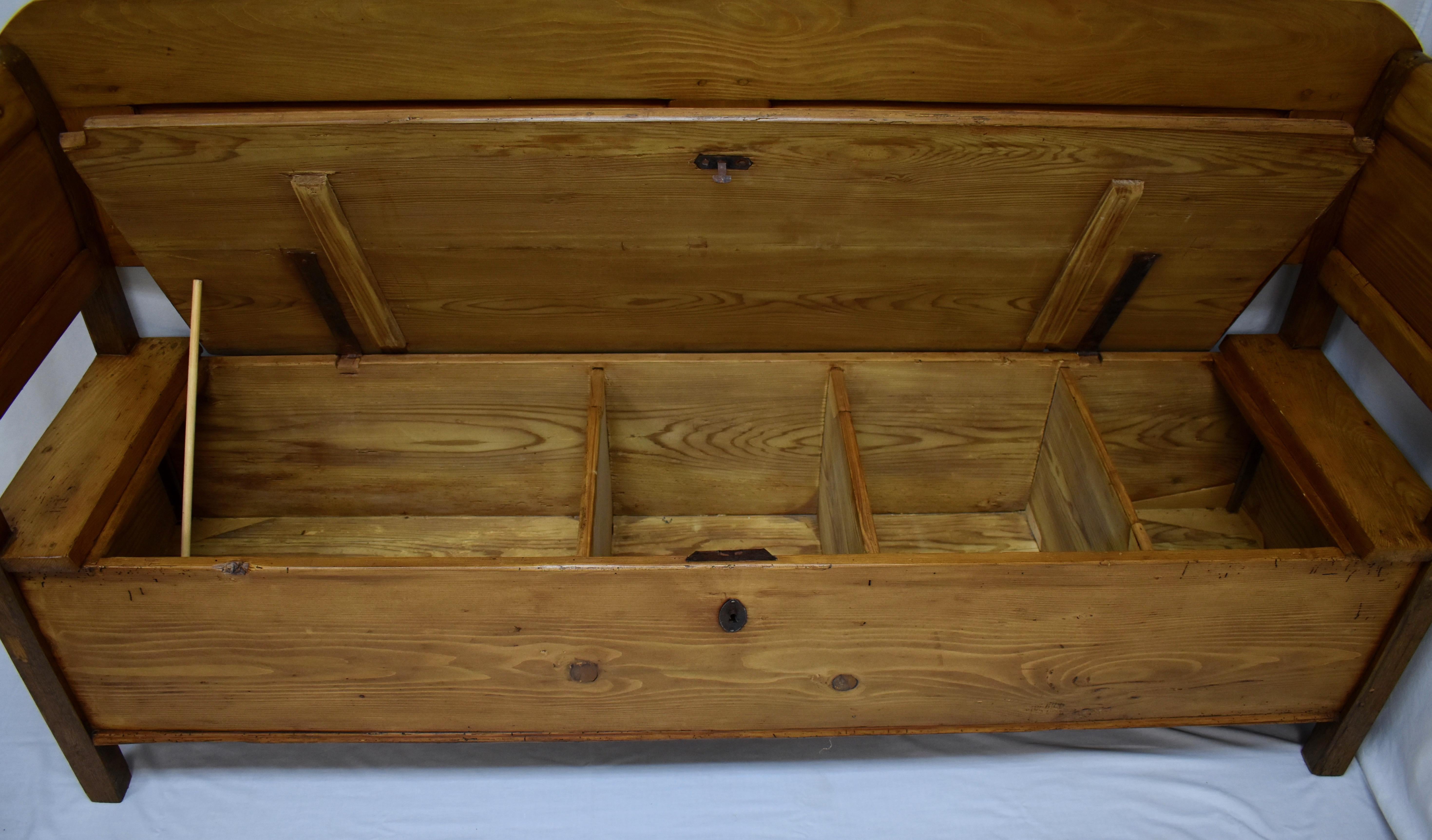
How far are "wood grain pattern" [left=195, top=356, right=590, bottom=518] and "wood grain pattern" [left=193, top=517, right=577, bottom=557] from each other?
21 mm

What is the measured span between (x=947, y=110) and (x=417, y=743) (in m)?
1.37

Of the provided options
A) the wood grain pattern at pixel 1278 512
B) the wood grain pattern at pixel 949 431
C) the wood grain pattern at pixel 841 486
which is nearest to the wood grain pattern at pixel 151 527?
the wood grain pattern at pixel 841 486

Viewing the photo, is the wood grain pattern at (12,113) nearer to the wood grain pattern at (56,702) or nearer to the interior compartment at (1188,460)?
the wood grain pattern at (56,702)

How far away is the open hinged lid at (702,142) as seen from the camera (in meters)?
1.32

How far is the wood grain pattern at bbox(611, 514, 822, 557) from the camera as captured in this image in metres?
1.87

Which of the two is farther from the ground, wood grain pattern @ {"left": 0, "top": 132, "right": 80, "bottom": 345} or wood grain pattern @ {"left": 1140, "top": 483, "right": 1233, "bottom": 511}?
wood grain pattern @ {"left": 0, "top": 132, "right": 80, "bottom": 345}

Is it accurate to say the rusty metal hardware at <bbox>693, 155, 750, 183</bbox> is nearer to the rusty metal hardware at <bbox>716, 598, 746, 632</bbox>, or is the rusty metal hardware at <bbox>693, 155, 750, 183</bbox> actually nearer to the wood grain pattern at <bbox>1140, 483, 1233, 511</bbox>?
the rusty metal hardware at <bbox>716, 598, 746, 632</bbox>

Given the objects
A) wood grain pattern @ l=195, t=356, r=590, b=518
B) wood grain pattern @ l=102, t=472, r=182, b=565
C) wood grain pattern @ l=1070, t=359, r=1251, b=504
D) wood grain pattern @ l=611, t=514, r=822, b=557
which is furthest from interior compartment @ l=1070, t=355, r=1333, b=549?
wood grain pattern @ l=102, t=472, r=182, b=565

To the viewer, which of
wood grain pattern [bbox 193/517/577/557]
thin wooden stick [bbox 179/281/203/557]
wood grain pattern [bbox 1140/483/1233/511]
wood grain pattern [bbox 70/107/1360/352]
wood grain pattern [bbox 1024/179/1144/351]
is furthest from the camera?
wood grain pattern [bbox 1140/483/1233/511]

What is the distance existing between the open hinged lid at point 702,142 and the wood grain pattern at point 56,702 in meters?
0.53

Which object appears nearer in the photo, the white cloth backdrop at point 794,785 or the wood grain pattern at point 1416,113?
the wood grain pattern at point 1416,113

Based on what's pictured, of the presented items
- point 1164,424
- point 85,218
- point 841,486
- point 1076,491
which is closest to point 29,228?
point 85,218

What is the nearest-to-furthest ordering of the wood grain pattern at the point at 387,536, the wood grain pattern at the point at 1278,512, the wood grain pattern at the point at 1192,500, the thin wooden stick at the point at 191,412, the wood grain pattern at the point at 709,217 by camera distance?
the wood grain pattern at the point at 709,217 → the thin wooden stick at the point at 191,412 → the wood grain pattern at the point at 1278,512 → the wood grain pattern at the point at 387,536 → the wood grain pattern at the point at 1192,500

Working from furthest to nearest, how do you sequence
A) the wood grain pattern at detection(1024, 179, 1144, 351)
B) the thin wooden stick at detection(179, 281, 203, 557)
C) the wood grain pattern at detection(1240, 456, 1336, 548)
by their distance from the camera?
the wood grain pattern at detection(1240, 456, 1336, 548)
the thin wooden stick at detection(179, 281, 203, 557)
the wood grain pattern at detection(1024, 179, 1144, 351)
